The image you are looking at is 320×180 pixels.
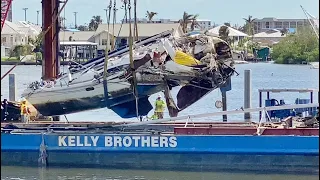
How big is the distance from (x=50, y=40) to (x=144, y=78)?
11.9ft

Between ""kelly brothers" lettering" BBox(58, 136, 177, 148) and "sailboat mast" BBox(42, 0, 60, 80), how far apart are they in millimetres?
3004

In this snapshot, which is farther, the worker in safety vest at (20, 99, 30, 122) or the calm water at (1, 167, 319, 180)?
the worker in safety vest at (20, 99, 30, 122)

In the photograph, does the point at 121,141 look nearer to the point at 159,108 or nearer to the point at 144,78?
the point at 144,78

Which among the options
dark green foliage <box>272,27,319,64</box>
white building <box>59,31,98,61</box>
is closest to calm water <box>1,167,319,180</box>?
white building <box>59,31,98,61</box>

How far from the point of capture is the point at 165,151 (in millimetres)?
19234

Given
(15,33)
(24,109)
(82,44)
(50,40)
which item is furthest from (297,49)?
(24,109)

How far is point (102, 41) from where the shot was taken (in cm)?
8994

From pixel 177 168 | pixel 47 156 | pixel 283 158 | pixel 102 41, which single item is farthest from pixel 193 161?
pixel 102 41

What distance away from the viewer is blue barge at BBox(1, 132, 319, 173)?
1872 centimetres

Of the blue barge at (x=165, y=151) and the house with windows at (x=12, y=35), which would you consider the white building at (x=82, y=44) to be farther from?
the blue barge at (x=165, y=151)

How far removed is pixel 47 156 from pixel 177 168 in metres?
2.94

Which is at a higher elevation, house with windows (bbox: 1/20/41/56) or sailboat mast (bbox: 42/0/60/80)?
house with windows (bbox: 1/20/41/56)

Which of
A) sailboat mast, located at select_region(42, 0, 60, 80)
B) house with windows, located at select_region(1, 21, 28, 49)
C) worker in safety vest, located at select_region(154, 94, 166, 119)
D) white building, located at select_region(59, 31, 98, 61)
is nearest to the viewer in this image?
worker in safety vest, located at select_region(154, 94, 166, 119)

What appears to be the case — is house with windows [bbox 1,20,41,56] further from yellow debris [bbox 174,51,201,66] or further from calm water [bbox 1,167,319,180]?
yellow debris [bbox 174,51,201,66]
